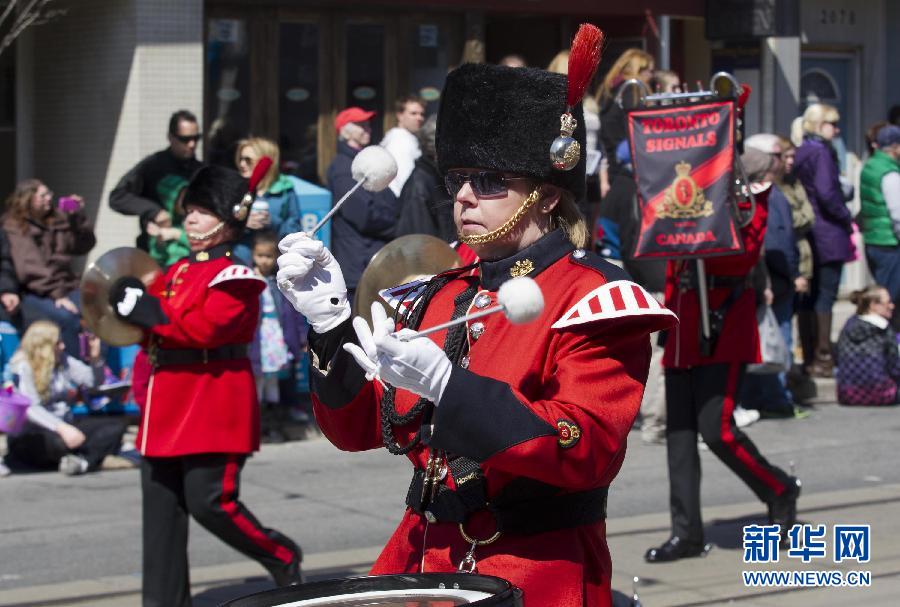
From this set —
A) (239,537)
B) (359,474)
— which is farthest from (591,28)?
(359,474)

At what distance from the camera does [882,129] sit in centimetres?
1305

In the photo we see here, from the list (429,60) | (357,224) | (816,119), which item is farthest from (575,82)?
(429,60)

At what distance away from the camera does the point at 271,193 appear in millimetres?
10438

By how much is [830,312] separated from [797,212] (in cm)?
129

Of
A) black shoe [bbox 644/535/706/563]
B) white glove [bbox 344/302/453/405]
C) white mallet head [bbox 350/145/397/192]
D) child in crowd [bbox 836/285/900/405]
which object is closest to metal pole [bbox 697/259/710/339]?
black shoe [bbox 644/535/706/563]

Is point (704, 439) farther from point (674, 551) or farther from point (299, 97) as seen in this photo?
point (299, 97)

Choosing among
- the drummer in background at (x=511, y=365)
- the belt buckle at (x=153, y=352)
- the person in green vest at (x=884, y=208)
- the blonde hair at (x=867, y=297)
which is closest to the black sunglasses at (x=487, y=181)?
the drummer in background at (x=511, y=365)

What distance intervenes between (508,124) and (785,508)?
14.1ft

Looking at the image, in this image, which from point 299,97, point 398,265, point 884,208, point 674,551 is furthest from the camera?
point 299,97

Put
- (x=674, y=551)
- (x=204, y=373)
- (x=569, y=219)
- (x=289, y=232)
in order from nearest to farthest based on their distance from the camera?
(x=569, y=219) < (x=204, y=373) < (x=674, y=551) < (x=289, y=232)

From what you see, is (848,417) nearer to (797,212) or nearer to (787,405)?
(787,405)

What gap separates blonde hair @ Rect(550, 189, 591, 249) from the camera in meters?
3.57

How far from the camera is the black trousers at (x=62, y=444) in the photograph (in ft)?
30.3

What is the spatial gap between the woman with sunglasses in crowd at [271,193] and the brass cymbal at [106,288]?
3.61 meters
